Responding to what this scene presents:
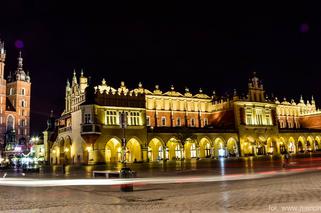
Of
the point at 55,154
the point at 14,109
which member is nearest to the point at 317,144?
the point at 55,154

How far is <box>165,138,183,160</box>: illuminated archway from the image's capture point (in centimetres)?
5756

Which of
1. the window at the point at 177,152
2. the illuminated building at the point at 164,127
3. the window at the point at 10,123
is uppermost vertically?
the window at the point at 10,123

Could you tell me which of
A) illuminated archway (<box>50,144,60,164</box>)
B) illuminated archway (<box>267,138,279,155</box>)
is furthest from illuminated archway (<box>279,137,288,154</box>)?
illuminated archway (<box>50,144,60,164</box>)

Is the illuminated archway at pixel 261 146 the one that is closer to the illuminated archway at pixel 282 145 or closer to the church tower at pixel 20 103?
the illuminated archway at pixel 282 145

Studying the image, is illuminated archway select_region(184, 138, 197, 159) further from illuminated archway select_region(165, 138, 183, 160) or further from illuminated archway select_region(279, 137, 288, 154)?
illuminated archway select_region(279, 137, 288, 154)

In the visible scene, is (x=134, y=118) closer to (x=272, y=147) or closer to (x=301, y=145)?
(x=272, y=147)

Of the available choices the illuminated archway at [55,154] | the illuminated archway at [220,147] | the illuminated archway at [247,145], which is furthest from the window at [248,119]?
the illuminated archway at [55,154]

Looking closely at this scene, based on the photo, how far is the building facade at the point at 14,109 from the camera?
100562 millimetres

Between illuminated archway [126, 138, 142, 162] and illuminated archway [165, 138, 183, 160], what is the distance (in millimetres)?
5943

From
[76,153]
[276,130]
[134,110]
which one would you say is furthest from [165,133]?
[276,130]

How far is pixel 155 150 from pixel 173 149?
3.46m

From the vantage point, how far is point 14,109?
361 feet

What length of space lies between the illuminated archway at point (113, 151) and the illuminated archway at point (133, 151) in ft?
4.54

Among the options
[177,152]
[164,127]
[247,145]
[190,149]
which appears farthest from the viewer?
[247,145]
